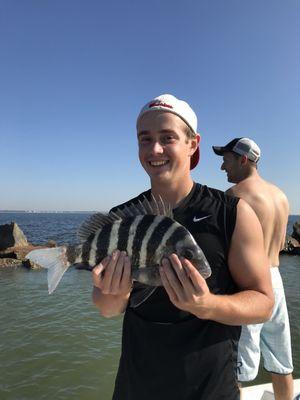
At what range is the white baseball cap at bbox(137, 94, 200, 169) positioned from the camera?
2582 mm

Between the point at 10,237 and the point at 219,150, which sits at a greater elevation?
the point at 219,150

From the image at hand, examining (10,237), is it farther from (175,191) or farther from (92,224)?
(175,191)

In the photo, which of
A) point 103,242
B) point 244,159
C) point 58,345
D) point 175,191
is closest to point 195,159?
point 175,191

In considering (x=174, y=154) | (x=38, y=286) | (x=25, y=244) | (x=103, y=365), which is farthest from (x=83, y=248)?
(x=25, y=244)

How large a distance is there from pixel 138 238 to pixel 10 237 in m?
23.8

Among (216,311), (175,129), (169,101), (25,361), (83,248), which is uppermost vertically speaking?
(169,101)

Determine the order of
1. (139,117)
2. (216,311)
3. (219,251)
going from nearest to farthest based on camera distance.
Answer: (216,311) → (219,251) → (139,117)

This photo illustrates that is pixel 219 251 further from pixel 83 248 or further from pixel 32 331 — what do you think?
pixel 32 331

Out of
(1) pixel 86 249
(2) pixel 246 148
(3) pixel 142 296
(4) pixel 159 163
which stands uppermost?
(2) pixel 246 148

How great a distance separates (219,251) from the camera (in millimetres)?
2326

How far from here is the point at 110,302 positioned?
2654 millimetres

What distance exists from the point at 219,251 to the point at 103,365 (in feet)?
22.1

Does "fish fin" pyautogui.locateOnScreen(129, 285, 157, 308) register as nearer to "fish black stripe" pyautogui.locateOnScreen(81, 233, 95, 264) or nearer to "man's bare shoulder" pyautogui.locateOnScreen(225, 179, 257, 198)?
"fish black stripe" pyautogui.locateOnScreen(81, 233, 95, 264)

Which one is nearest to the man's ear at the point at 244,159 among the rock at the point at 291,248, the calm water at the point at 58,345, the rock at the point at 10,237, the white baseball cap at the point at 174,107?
the white baseball cap at the point at 174,107
